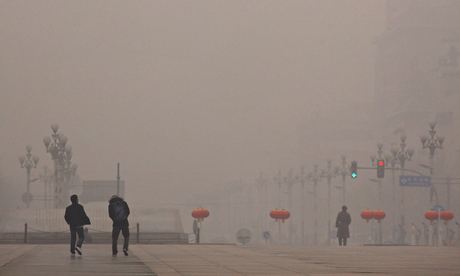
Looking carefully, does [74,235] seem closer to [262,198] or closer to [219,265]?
[219,265]

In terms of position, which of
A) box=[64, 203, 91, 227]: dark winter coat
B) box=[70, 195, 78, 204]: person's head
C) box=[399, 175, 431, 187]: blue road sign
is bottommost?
box=[64, 203, 91, 227]: dark winter coat

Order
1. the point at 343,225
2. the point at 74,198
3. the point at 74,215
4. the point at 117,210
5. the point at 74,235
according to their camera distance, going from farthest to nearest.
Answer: the point at 343,225 → the point at 74,215 → the point at 74,235 → the point at 74,198 → the point at 117,210

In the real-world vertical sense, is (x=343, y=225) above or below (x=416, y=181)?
below

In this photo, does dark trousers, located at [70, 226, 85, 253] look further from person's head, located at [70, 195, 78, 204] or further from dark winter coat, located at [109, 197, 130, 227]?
dark winter coat, located at [109, 197, 130, 227]

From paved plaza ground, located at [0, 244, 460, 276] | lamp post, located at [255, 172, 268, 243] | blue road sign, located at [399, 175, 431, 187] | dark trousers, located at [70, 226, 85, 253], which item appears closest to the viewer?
paved plaza ground, located at [0, 244, 460, 276]

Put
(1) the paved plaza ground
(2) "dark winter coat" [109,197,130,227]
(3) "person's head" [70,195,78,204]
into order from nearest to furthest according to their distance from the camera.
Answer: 1. (1) the paved plaza ground
2. (2) "dark winter coat" [109,197,130,227]
3. (3) "person's head" [70,195,78,204]

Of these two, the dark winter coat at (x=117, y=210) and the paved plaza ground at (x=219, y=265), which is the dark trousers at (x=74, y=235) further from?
the dark winter coat at (x=117, y=210)

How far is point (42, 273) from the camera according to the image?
19719 millimetres

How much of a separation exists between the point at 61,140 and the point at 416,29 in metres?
128

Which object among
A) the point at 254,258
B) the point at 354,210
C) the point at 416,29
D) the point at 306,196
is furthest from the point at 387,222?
the point at 254,258

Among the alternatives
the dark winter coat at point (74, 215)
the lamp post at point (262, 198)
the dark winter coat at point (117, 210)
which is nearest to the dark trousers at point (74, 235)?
the dark winter coat at point (74, 215)

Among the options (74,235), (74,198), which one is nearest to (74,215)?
(74,235)

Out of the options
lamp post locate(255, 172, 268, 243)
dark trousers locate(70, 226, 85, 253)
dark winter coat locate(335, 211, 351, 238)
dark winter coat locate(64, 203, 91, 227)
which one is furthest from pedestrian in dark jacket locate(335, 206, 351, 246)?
lamp post locate(255, 172, 268, 243)

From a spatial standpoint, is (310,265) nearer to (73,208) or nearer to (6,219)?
(73,208)
